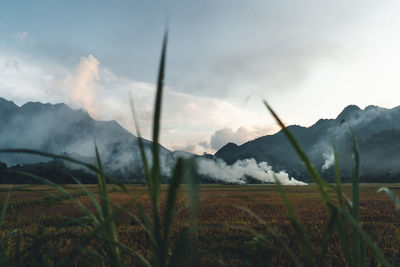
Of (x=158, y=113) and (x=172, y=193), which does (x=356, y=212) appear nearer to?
(x=172, y=193)

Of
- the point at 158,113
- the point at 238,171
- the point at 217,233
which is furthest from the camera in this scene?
the point at 238,171

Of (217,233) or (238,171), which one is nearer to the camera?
(217,233)

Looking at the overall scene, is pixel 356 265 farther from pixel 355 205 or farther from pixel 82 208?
pixel 82 208

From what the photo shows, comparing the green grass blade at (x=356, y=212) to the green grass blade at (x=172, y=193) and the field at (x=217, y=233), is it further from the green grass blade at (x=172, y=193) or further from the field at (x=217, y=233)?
the green grass blade at (x=172, y=193)

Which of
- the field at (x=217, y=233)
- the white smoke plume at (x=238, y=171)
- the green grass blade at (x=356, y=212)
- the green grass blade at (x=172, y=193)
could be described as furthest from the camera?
the white smoke plume at (x=238, y=171)

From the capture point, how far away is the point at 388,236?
7969 millimetres

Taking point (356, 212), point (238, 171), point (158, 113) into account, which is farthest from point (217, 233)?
point (238, 171)

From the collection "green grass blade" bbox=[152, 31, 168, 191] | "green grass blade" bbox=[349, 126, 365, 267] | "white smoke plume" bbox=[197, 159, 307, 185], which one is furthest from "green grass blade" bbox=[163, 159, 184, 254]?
"white smoke plume" bbox=[197, 159, 307, 185]

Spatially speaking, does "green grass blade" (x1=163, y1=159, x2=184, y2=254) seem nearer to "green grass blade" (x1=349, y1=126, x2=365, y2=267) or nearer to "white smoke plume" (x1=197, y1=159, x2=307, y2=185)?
"green grass blade" (x1=349, y1=126, x2=365, y2=267)

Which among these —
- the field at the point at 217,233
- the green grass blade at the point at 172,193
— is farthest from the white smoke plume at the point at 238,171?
the green grass blade at the point at 172,193

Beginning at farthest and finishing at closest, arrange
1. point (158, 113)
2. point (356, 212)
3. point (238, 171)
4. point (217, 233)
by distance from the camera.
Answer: point (238, 171) < point (217, 233) < point (356, 212) < point (158, 113)

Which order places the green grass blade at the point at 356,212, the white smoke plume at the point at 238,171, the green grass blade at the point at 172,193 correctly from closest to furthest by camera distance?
the green grass blade at the point at 172,193 < the green grass blade at the point at 356,212 < the white smoke plume at the point at 238,171

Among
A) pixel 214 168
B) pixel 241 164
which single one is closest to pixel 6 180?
pixel 214 168

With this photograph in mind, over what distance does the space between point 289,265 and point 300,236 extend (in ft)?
14.6
